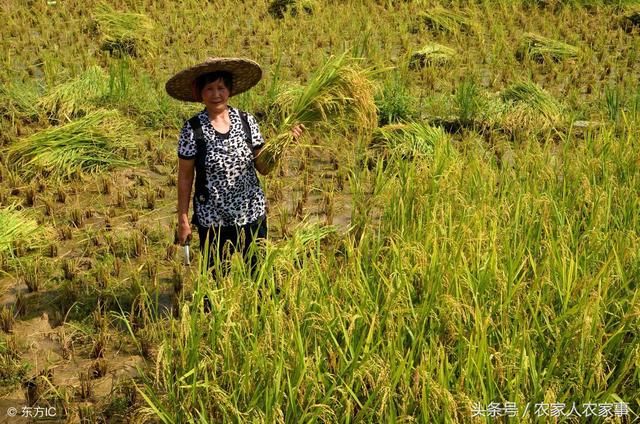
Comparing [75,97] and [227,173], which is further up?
[227,173]

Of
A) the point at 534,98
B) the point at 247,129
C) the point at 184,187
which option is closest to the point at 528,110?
the point at 534,98

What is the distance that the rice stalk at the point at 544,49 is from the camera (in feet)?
22.7

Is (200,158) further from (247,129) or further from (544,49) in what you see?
(544,49)

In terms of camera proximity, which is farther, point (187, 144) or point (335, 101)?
point (335, 101)

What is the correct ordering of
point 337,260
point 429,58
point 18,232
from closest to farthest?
point 337,260 → point 18,232 → point 429,58

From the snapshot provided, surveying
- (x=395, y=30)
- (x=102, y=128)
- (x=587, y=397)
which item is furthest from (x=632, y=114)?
(x=395, y=30)

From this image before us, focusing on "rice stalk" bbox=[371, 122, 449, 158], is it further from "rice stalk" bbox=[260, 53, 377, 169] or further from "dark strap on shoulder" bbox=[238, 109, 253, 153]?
"dark strap on shoulder" bbox=[238, 109, 253, 153]

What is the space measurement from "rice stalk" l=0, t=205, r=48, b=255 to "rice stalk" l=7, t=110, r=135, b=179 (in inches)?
26.8

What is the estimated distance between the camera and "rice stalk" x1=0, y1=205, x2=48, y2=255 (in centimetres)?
345

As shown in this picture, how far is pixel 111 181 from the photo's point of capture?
4309mm

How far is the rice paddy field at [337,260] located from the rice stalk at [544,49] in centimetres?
33

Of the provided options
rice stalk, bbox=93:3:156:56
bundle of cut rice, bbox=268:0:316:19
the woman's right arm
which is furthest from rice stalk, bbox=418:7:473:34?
the woman's right arm

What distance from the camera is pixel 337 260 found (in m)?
3.10

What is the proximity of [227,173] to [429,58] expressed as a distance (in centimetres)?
449
